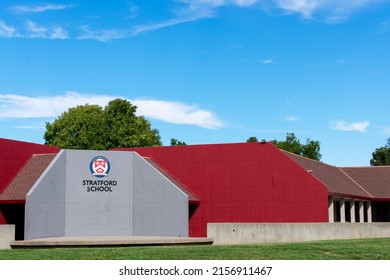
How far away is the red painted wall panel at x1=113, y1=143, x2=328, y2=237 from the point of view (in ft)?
134

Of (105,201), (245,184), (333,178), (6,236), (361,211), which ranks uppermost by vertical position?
(333,178)

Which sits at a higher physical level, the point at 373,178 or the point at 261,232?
the point at 373,178

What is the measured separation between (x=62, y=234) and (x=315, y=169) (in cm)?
1933

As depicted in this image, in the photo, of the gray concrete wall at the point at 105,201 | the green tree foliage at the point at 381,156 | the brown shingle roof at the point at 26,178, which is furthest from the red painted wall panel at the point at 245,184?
the green tree foliage at the point at 381,156

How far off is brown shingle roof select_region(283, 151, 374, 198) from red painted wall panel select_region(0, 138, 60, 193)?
1653 cm

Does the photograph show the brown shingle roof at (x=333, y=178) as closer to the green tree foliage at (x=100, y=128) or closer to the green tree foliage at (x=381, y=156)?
the green tree foliage at (x=100, y=128)

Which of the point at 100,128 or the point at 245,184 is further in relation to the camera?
the point at 100,128

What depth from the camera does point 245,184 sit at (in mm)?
42219

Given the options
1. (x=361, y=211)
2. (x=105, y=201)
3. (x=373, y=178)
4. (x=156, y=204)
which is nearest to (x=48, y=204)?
(x=105, y=201)

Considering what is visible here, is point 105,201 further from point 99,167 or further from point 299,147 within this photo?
point 299,147

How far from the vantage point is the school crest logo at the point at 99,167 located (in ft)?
130

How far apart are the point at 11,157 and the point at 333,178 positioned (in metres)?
23.6

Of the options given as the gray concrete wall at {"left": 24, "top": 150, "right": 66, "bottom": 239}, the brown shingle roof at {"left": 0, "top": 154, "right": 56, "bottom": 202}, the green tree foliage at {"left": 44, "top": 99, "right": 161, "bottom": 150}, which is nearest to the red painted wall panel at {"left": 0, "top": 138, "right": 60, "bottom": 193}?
the brown shingle roof at {"left": 0, "top": 154, "right": 56, "bottom": 202}
